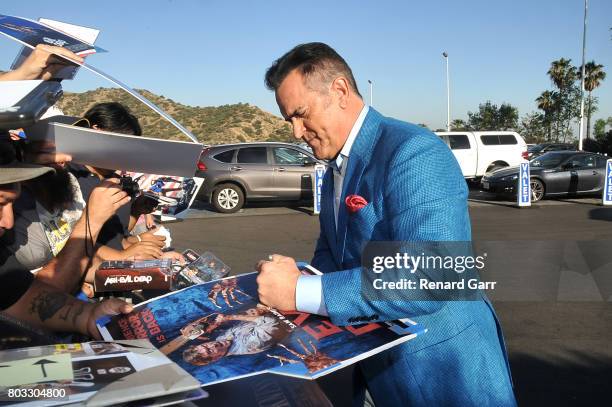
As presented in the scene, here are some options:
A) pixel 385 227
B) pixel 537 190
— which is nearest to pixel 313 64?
pixel 385 227

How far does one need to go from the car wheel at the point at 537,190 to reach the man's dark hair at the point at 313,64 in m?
14.5

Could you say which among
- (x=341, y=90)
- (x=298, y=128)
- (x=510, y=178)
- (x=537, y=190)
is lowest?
(x=537, y=190)

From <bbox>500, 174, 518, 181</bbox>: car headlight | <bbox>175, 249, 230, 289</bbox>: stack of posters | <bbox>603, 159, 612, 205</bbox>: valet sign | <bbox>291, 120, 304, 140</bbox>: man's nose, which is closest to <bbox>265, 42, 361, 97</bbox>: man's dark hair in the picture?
<bbox>291, 120, 304, 140</bbox>: man's nose

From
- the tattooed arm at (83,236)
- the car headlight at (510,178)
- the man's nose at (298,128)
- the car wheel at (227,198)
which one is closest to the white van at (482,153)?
the car headlight at (510,178)

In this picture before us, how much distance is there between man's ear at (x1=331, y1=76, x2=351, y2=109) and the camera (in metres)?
1.76

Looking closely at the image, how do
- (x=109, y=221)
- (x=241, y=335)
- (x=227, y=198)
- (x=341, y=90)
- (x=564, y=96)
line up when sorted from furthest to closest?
(x=564, y=96) → (x=227, y=198) → (x=109, y=221) → (x=341, y=90) → (x=241, y=335)

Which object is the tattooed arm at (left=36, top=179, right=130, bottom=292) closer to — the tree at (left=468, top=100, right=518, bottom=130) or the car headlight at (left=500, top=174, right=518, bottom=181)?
the car headlight at (left=500, top=174, right=518, bottom=181)

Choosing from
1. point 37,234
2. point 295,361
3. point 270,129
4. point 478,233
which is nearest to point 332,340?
point 295,361

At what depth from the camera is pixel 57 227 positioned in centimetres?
260

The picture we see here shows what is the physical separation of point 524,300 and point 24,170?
6001 mm

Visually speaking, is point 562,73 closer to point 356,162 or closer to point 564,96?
point 564,96

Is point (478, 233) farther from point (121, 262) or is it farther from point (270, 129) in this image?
point (270, 129)

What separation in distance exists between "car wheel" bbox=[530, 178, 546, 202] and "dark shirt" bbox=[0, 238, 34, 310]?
587 inches

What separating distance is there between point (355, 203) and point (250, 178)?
1325cm
